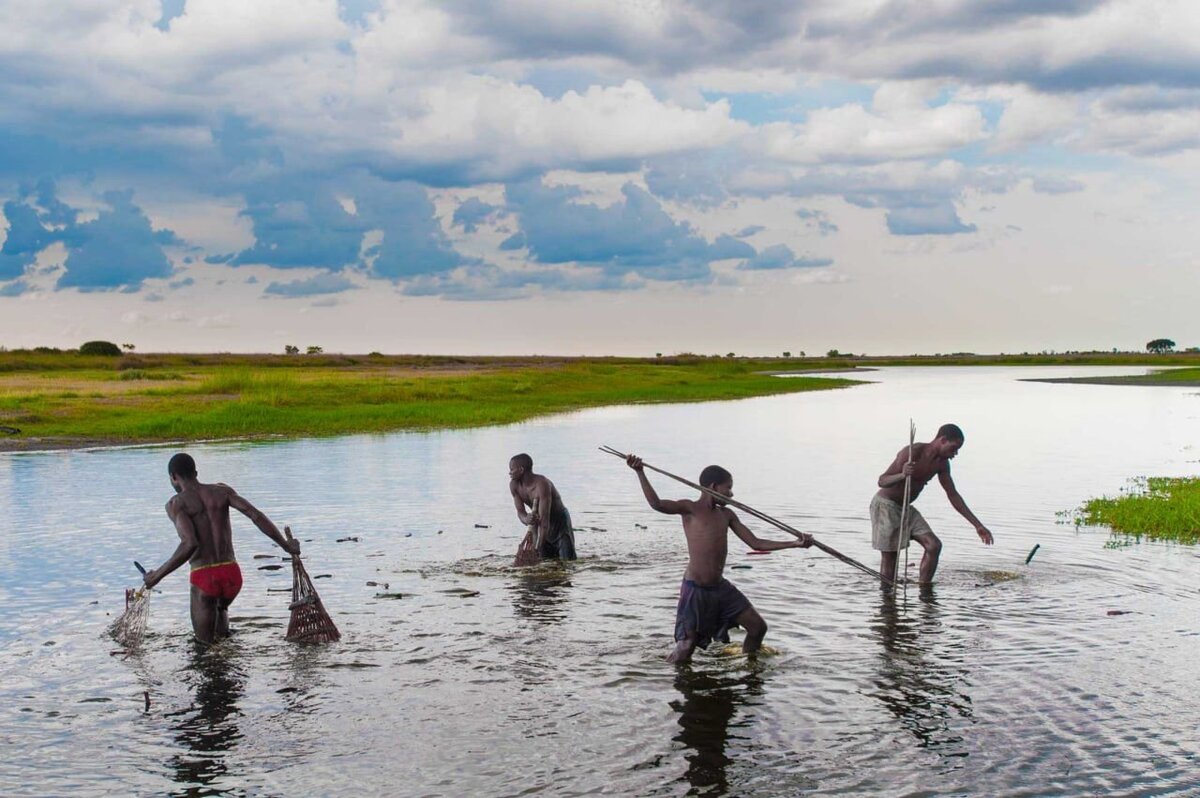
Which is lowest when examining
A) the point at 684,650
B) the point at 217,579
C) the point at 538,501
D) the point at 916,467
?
the point at 684,650

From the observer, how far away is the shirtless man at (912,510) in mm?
12906

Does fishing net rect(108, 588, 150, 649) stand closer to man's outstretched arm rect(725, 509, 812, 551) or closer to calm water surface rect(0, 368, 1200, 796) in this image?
calm water surface rect(0, 368, 1200, 796)

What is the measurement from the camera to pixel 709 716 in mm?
8758

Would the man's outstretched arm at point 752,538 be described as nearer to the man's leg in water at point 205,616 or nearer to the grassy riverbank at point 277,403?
the man's leg in water at point 205,616

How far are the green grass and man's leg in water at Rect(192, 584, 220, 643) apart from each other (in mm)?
13209

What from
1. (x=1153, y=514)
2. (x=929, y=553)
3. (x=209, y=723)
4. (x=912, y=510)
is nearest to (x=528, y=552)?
(x=912, y=510)

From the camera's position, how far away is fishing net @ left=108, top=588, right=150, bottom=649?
10891 mm

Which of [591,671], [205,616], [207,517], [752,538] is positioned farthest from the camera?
[205,616]

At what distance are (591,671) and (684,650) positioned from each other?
84cm

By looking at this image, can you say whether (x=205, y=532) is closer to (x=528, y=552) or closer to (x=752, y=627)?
(x=752, y=627)

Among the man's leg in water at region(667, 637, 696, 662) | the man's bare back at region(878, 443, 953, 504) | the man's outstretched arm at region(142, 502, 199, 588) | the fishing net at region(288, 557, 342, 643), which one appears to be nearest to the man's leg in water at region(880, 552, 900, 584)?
the man's bare back at region(878, 443, 953, 504)

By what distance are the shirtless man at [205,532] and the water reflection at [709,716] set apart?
3.71 metres

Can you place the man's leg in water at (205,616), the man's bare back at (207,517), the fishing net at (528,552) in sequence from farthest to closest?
the fishing net at (528,552), the man's leg in water at (205,616), the man's bare back at (207,517)

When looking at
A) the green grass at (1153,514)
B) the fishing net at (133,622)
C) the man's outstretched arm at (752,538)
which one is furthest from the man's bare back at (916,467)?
the fishing net at (133,622)
